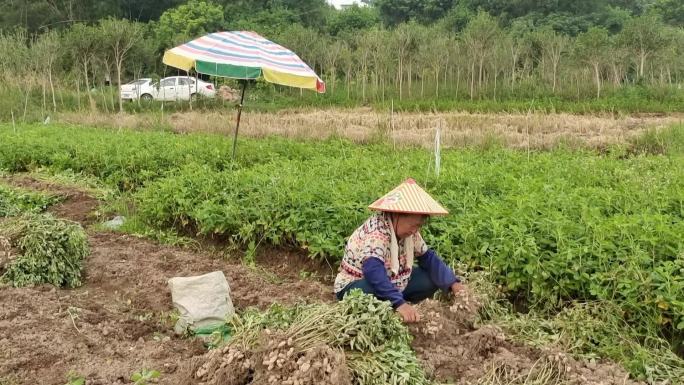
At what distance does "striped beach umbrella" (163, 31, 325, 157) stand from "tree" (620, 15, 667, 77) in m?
20.2

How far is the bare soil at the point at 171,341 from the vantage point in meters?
3.16

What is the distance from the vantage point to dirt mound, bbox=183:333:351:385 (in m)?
2.86

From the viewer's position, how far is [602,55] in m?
24.5

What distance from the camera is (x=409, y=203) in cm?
376

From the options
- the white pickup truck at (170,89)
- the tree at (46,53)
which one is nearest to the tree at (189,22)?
the white pickup truck at (170,89)

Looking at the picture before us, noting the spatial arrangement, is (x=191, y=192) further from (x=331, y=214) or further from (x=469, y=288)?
(x=469, y=288)

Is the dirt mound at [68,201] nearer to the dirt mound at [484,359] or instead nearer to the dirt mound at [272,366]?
the dirt mound at [272,366]

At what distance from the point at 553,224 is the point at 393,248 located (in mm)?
1455

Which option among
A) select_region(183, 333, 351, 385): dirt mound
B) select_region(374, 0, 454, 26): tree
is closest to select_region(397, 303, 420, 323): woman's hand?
select_region(183, 333, 351, 385): dirt mound

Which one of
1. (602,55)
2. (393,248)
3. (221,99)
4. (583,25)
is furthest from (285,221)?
(583,25)

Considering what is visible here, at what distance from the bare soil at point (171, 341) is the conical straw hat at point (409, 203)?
0.67 metres

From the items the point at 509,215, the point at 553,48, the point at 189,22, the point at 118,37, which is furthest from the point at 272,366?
the point at 189,22

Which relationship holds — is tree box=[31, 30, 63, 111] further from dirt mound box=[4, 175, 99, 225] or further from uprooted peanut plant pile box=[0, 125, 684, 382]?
dirt mound box=[4, 175, 99, 225]

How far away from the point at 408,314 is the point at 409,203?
0.66m
